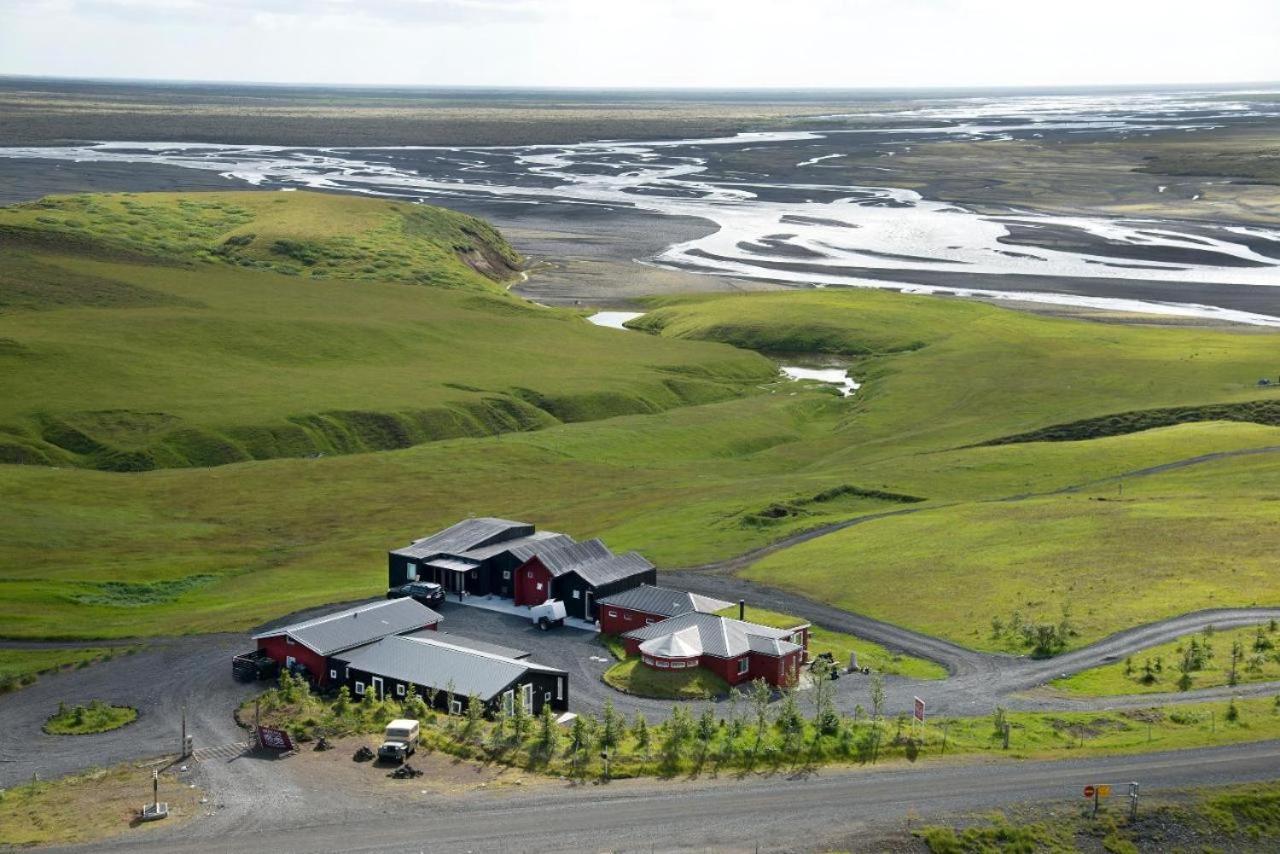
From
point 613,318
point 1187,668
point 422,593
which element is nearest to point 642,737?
point 422,593

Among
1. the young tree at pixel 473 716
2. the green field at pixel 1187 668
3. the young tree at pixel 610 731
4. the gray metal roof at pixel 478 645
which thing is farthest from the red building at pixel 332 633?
the green field at pixel 1187 668

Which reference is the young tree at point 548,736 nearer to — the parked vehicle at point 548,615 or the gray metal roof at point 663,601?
the gray metal roof at point 663,601

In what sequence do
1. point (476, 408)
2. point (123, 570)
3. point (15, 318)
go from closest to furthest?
1. point (123, 570)
2. point (476, 408)
3. point (15, 318)

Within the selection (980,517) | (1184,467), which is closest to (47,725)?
(980,517)

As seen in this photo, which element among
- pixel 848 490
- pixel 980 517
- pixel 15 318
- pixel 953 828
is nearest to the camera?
pixel 953 828

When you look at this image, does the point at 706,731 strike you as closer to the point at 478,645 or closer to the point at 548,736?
the point at 548,736

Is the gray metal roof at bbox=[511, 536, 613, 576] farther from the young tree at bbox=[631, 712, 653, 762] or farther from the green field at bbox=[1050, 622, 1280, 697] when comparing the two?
the green field at bbox=[1050, 622, 1280, 697]

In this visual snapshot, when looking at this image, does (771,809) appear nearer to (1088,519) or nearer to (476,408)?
(1088,519)

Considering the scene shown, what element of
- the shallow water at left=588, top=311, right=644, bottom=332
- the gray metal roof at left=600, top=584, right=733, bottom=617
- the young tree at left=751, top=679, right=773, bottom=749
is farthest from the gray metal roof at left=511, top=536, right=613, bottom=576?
the shallow water at left=588, top=311, right=644, bottom=332
